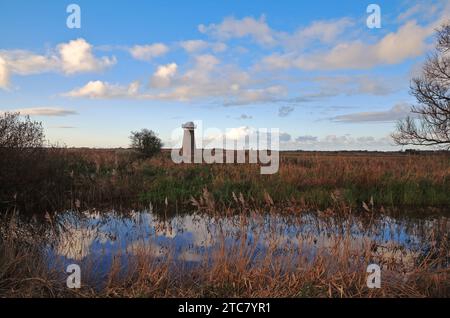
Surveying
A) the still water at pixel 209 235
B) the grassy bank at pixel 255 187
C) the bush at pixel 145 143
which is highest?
the bush at pixel 145 143

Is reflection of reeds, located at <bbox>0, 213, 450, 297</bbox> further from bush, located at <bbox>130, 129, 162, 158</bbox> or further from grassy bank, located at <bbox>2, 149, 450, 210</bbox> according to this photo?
bush, located at <bbox>130, 129, 162, 158</bbox>

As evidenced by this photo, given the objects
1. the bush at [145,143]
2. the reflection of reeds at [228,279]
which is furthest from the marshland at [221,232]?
the bush at [145,143]

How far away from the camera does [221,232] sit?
5102 millimetres

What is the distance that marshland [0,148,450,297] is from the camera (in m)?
4.20

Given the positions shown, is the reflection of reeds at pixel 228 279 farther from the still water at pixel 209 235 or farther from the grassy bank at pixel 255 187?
the grassy bank at pixel 255 187

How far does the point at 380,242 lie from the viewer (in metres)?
6.48

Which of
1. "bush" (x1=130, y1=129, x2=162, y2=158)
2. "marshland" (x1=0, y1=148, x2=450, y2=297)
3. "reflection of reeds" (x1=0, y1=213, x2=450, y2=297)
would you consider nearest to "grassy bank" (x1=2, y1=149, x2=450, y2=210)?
"marshland" (x1=0, y1=148, x2=450, y2=297)

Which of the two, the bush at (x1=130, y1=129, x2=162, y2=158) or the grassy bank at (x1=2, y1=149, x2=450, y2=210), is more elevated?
the bush at (x1=130, y1=129, x2=162, y2=158)

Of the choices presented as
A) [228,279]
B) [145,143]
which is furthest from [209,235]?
[145,143]

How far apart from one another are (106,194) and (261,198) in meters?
5.10

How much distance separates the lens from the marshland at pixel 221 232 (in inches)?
165
